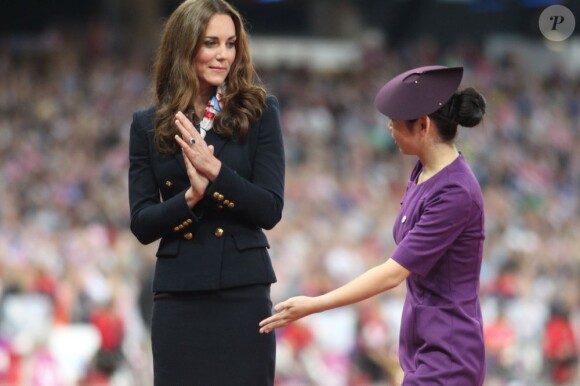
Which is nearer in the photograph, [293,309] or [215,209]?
[293,309]

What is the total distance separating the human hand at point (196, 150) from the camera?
12.2 feet

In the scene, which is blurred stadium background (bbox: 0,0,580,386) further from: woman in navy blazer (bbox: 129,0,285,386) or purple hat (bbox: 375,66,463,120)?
purple hat (bbox: 375,66,463,120)

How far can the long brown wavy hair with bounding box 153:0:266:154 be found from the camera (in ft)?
12.6

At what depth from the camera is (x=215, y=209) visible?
150 inches

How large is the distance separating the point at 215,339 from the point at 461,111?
1.08m

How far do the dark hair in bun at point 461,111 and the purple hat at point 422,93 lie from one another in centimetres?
4

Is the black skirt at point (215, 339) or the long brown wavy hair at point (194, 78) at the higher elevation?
the long brown wavy hair at point (194, 78)

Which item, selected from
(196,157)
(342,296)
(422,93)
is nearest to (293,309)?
(342,296)

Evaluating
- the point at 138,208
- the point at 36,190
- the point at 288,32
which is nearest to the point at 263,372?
the point at 138,208

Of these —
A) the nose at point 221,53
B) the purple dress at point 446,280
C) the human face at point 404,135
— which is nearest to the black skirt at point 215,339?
the purple dress at point 446,280

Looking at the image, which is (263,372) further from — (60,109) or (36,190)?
(60,109)

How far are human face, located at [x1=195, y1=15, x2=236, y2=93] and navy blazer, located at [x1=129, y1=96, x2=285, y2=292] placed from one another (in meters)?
0.18

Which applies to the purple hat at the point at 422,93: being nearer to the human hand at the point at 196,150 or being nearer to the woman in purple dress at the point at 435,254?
the woman in purple dress at the point at 435,254

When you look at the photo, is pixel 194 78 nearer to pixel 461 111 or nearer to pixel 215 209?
pixel 215 209
